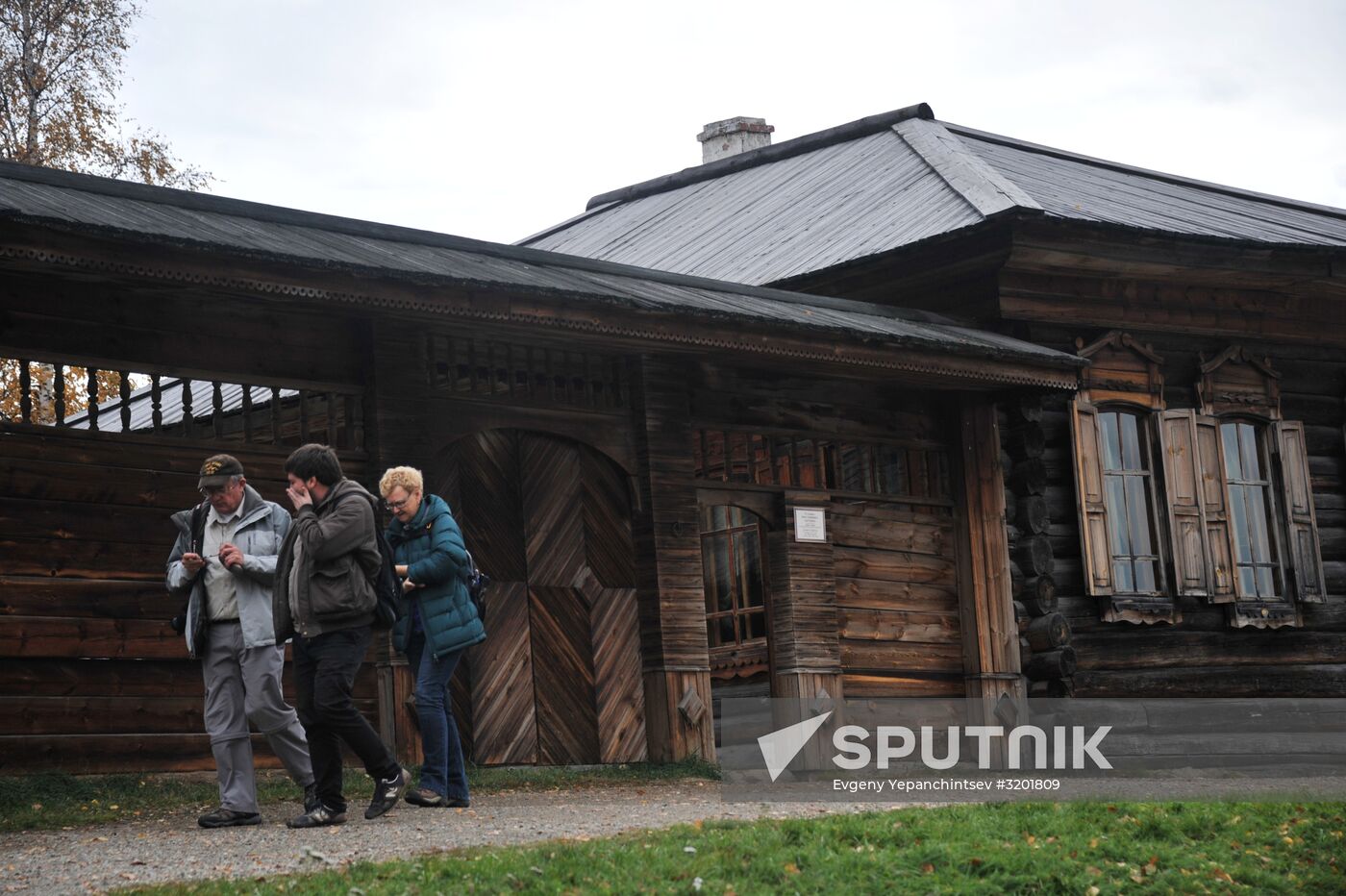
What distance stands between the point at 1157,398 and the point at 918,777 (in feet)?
15.6

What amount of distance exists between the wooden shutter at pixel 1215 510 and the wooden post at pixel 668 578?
5.46 meters

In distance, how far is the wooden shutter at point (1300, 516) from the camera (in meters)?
15.7

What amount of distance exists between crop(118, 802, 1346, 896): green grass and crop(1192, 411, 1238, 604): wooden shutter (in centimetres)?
645

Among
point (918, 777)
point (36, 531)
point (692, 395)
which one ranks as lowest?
point (918, 777)

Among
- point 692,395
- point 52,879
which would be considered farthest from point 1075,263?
point 52,879

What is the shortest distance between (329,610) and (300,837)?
3.31 feet

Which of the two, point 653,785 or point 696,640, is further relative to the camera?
point 696,640

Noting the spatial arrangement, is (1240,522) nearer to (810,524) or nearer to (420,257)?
(810,524)

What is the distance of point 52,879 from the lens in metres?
6.32

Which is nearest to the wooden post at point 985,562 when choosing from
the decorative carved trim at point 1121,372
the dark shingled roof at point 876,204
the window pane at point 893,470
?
the window pane at point 893,470

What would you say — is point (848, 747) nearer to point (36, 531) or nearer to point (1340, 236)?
point (36, 531)

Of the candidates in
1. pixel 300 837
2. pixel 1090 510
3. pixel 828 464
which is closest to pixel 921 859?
pixel 300 837

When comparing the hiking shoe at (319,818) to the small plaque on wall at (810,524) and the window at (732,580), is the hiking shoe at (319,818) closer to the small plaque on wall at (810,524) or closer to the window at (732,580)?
the small plaque on wall at (810,524)

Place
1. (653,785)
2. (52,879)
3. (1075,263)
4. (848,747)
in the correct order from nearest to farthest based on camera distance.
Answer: (52,879)
(653,785)
(848,747)
(1075,263)
